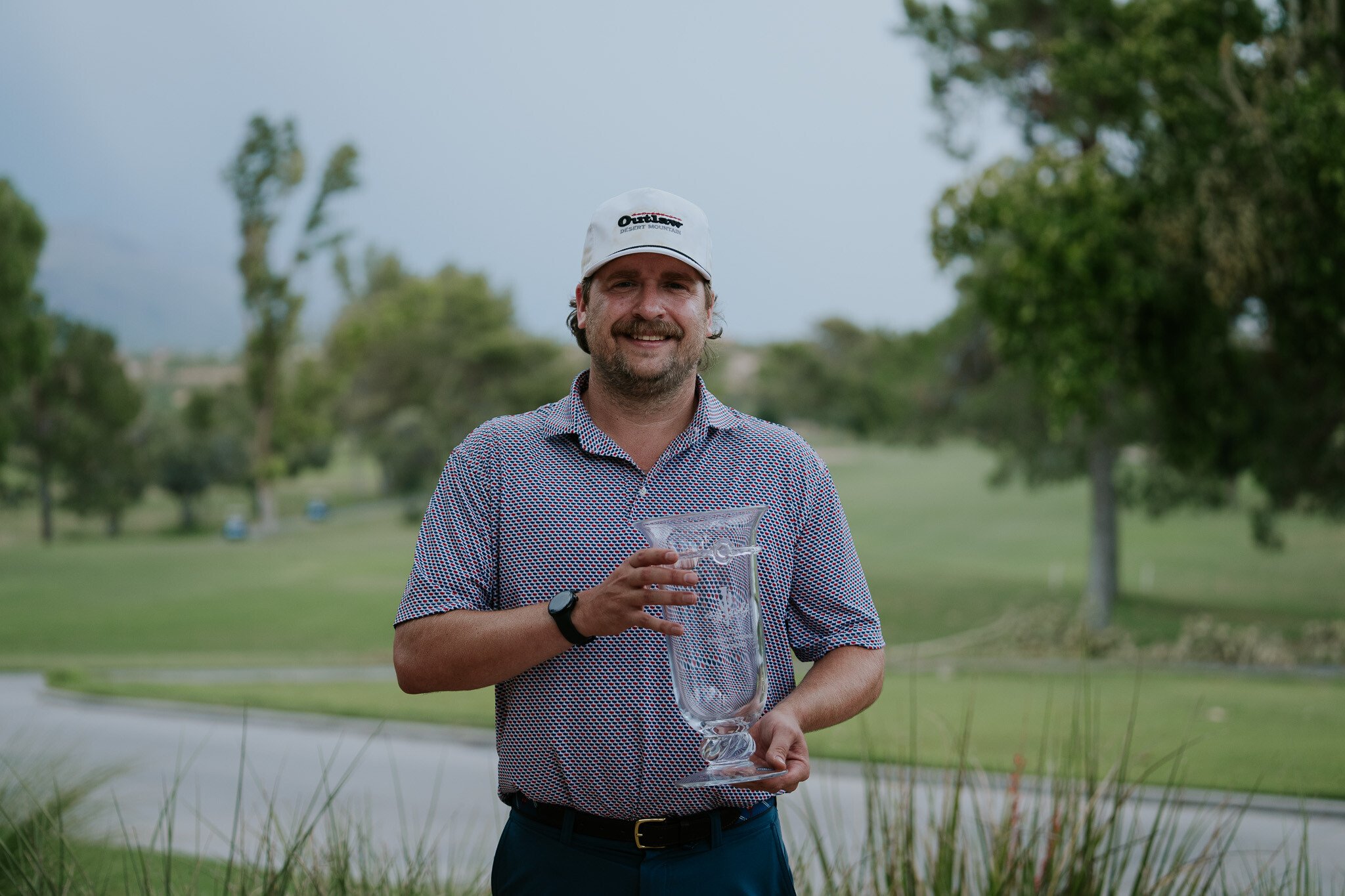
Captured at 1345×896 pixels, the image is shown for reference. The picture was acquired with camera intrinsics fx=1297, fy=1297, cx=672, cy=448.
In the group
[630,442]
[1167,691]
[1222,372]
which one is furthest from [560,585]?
[1222,372]

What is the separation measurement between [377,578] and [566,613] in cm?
2799

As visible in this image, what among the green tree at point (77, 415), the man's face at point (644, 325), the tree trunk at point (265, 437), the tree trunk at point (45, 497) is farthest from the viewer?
the tree trunk at point (265, 437)

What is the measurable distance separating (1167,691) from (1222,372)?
5.46m

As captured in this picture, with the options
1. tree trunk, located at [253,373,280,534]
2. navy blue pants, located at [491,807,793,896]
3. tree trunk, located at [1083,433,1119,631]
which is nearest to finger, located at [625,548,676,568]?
navy blue pants, located at [491,807,793,896]

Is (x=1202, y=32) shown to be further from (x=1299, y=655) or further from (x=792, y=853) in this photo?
(x=792, y=853)

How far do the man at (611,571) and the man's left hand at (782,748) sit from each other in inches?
0.6

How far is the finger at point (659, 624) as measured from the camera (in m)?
1.68

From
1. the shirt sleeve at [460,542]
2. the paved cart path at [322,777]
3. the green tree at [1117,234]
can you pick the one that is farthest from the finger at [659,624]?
the green tree at [1117,234]

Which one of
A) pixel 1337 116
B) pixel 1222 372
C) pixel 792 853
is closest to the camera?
pixel 792 853

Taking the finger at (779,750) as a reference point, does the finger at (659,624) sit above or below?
above

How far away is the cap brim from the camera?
1.97 meters

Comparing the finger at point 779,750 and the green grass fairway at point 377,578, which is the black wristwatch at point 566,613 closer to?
the finger at point 779,750

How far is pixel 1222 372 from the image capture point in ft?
52.7

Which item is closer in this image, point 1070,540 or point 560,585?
point 560,585
